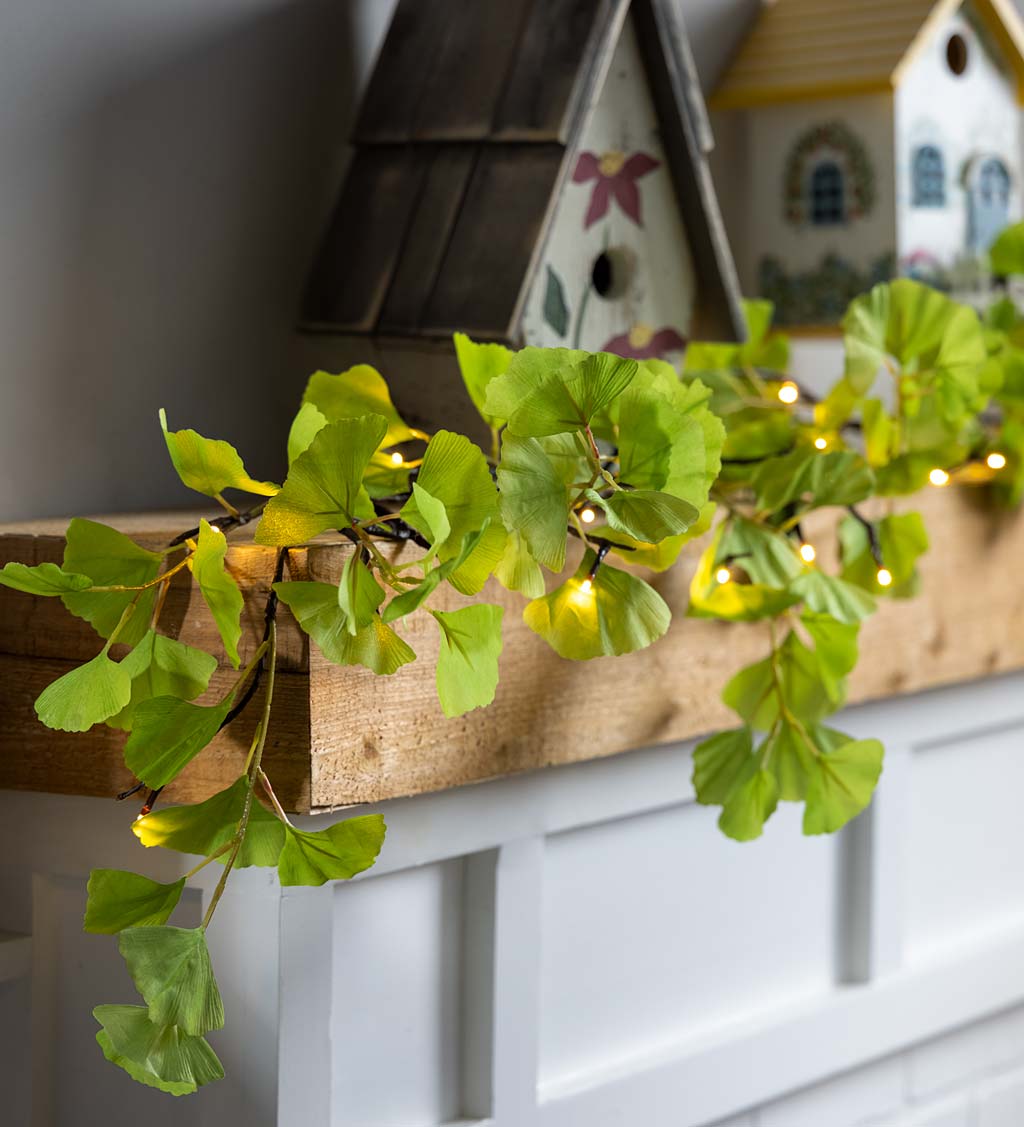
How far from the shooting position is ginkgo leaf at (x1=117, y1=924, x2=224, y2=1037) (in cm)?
42

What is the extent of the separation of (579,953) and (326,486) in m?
0.34

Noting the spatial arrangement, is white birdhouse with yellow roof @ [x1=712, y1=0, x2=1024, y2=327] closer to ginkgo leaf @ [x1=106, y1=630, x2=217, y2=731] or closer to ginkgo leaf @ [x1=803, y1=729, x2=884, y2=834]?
ginkgo leaf @ [x1=803, y1=729, x2=884, y2=834]

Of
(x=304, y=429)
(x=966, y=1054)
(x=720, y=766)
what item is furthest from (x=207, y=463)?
(x=966, y=1054)

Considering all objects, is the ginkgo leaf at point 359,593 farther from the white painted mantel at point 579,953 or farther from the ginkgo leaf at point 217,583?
the white painted mantel at point 579,953

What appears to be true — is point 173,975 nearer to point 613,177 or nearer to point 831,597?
point 831,597

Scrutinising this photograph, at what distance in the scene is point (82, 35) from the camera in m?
0.66

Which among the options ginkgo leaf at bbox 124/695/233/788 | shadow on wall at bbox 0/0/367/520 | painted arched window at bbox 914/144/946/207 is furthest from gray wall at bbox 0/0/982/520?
painted arched window at bbox 914/144/946/207

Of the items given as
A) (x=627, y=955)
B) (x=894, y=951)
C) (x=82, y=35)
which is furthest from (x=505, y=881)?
(x=82, y=35)

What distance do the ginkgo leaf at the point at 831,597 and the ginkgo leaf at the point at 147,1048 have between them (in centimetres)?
30

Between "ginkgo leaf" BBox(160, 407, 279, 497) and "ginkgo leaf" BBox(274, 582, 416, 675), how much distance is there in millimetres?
44

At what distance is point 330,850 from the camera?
44 cm

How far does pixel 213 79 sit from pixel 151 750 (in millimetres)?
411

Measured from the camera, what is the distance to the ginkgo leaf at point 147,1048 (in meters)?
0.42

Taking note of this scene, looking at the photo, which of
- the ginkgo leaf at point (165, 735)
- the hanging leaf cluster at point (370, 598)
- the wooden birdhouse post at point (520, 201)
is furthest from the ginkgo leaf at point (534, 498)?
the wooden birdhouse post at point (520, 201)
